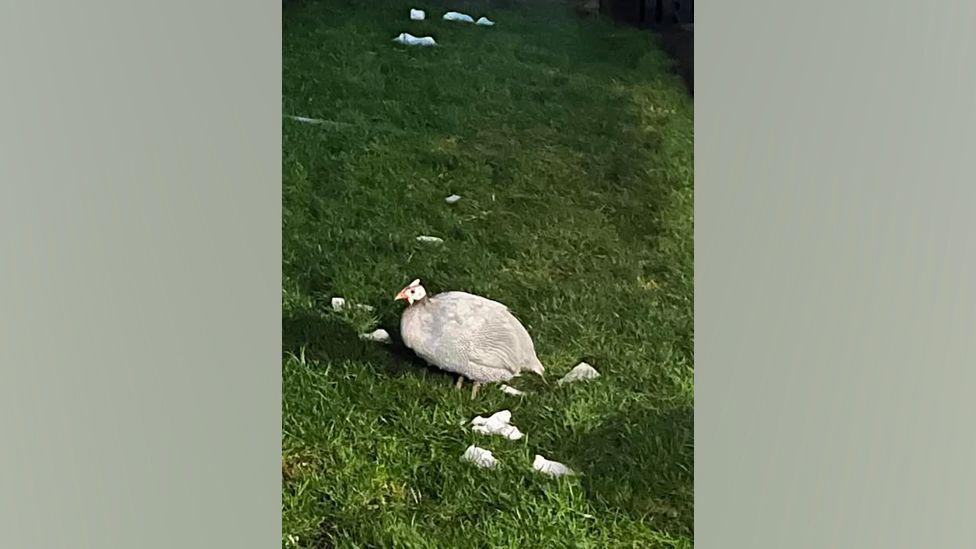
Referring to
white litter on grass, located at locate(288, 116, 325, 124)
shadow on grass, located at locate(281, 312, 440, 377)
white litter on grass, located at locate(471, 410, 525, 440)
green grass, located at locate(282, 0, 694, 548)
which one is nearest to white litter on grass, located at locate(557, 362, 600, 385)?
green grass, located at locate(282, 0, 694, 548)

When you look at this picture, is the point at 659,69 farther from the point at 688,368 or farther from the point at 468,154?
the point at 688,368

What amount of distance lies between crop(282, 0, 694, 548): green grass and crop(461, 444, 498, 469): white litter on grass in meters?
0.02

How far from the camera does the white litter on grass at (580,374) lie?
1763 mm

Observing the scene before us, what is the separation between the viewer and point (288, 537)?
1674 millimetres

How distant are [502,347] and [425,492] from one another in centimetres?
30

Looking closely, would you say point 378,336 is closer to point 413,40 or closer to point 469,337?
point 469,337

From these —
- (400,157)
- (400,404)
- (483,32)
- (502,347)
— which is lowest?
(400,404)

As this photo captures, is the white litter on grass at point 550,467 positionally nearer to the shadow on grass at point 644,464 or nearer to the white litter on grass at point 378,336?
the shadow on grass at point 644,464

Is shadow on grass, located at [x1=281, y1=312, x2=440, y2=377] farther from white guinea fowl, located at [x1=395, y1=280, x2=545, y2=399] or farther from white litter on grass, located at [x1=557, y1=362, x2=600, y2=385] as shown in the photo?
white litter on grass, located at [x1=557, y1=362, x2=600, y2=385]

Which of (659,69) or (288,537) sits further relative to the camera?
(659,69)

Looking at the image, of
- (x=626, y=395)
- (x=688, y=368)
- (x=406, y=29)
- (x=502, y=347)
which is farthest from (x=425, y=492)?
(x=406, y=29)

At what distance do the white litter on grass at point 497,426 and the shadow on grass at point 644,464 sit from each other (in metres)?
0.10

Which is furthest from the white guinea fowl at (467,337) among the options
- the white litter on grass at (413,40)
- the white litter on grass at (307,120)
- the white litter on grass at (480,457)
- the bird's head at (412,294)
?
the white litter on grass at (413,40)

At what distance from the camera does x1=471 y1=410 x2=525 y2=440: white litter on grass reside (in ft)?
5.65
